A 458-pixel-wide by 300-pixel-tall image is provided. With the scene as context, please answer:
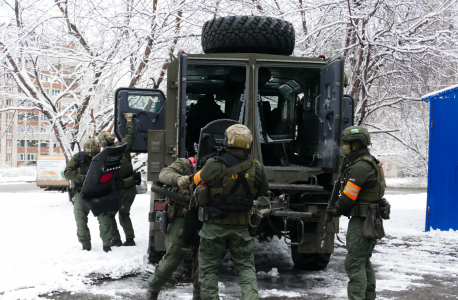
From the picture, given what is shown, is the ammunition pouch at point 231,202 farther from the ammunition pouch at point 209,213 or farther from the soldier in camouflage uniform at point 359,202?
the soldier in camouflage uniform at point 359,202

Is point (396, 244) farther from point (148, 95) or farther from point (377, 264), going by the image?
point (148, 95)

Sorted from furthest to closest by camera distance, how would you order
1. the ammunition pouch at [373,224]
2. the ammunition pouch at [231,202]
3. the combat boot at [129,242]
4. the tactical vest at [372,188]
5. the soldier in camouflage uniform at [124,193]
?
the combat boot at [129,242] → the soldier in camouflage uniform at [124,193] → the tactical vest at [372,188] → the ammunition pouch at [373,224] → the ammunition pouch at [231,202]

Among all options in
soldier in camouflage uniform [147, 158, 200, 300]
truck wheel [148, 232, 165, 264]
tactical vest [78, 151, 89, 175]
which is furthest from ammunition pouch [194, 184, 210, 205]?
tactical vest [78, 151, 89, 175]

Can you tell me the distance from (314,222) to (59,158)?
15.6 metres

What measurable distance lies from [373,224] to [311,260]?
201cm

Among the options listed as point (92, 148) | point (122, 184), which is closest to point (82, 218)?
point (122, 184)

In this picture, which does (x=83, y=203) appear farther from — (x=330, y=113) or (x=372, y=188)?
(x=372, y=188)

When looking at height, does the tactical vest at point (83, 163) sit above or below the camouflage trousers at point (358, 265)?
above

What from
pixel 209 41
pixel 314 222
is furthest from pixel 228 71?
pixel 314 222

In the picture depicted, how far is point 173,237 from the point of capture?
4957mm

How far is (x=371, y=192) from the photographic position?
196 inches

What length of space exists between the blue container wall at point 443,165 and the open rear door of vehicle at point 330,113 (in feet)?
13.6

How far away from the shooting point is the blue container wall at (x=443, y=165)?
9383 millimetres

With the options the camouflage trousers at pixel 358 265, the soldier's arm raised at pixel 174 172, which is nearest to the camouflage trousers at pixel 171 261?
the soldier's arm raised at pixel 174 172
